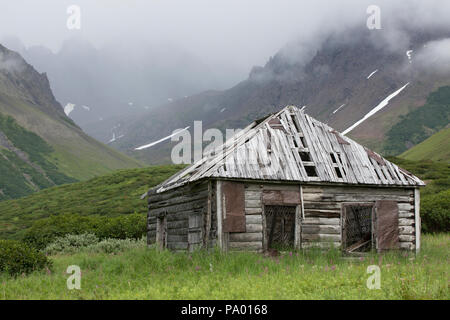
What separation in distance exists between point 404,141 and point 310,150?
5378 inches

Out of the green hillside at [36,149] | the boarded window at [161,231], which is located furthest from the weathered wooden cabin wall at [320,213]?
the green hillside at [36,149]

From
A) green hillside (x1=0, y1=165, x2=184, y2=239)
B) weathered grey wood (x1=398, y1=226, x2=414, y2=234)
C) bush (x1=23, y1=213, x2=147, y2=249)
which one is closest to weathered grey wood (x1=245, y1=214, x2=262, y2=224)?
weathered grey wood (x1=398, y1=226, x2=414, y2=234)

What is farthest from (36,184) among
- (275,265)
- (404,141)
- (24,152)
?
(275,265)

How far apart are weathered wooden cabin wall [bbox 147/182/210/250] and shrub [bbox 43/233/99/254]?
6.10m

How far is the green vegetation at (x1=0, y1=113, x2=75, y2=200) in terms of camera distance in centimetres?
10512

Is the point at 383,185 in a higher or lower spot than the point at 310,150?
lower

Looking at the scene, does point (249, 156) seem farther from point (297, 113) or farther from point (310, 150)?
point (297, 113)

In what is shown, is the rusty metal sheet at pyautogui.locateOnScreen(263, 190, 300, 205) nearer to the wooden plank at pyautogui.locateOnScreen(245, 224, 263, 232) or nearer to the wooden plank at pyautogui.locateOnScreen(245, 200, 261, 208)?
the wooden plank at pyautogui.locateOnScreen(245, 200, 261, 208)

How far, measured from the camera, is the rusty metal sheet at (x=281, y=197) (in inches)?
627

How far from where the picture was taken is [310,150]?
17641mm

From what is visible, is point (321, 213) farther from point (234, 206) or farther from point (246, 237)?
point (234, 206)

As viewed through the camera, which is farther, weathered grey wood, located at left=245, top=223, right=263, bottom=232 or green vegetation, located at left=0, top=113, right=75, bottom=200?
green vegetation, located at left=0, top=113, right=75, bottom=200
